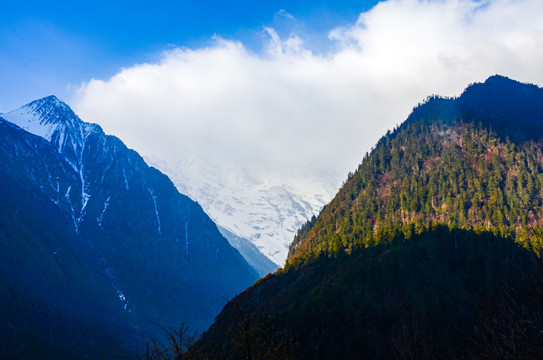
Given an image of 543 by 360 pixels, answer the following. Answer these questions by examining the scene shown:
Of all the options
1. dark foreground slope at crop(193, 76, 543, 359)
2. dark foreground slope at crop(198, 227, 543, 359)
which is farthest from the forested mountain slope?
dark foreground slope at crop(198, 227, 543, 359)

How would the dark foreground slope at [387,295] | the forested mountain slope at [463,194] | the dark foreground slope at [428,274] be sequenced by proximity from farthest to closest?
the forested mountain slope at [463,194]
the dark foreground slope at [387,295]
the dark foreground slope at [428,274]

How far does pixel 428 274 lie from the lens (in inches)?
3561

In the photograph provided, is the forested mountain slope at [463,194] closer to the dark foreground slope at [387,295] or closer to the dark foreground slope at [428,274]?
the dark foreground slope at [428,274]

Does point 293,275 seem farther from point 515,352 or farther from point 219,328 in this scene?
point 515,352

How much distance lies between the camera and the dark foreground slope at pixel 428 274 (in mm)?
20703

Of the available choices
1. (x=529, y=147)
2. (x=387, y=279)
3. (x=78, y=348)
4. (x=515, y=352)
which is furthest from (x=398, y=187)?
(x=515, y=352)

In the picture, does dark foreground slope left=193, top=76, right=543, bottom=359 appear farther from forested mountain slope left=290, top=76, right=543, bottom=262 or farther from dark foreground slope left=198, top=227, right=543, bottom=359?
forested mountain slope left=290, top=76, right=543, bottom=262

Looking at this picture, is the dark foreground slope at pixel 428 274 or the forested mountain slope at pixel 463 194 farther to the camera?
the forested mountain slope at pixel 463 194

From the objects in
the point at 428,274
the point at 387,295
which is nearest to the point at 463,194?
the point at 428,274

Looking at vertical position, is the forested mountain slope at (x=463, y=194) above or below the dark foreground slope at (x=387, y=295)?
above

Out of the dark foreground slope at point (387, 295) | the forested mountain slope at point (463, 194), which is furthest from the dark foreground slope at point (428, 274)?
the forested mountain slope at point (463, 194)

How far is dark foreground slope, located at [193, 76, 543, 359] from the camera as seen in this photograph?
20703mm

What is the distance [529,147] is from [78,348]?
22762 centimetres

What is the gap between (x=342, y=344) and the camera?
74.6 meters
